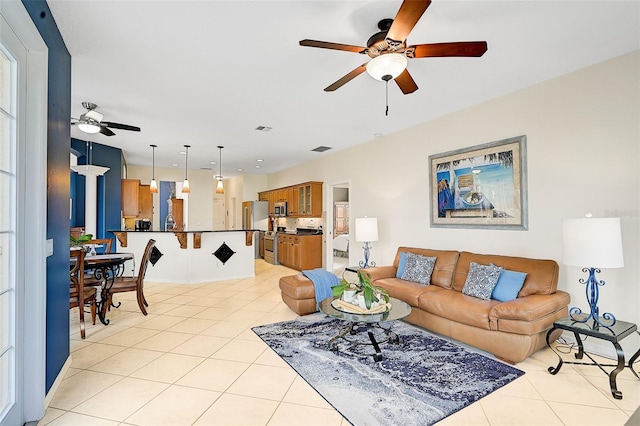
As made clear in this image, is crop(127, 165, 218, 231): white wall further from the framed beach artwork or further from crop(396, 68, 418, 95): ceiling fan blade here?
crop(396, 68, 418, 95): ceiling fan blade

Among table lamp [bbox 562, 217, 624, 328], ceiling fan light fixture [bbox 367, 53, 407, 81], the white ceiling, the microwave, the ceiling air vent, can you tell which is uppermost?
the white ceiling

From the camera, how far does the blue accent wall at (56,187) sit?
2252 millimetres

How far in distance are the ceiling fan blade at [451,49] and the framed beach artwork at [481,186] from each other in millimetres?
1953

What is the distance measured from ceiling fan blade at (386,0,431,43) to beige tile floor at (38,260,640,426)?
2506 mm

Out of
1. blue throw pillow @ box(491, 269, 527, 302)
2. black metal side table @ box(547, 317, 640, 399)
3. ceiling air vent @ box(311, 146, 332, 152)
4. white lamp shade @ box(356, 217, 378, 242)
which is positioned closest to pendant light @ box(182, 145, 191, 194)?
ceiling air vent @ box(311, 146, 332, 152)

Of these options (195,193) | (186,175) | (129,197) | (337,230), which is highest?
(186,175)

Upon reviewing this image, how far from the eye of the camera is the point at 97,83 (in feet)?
11.4

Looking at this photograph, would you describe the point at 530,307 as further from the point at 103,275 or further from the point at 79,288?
the point at 103,275

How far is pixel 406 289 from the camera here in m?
3.81

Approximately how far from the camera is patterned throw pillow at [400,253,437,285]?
162 inches

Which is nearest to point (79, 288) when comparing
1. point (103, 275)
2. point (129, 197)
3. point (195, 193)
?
point (103, 275)

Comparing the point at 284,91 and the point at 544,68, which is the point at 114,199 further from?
the point at 544,68

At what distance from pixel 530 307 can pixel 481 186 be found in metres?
1.74

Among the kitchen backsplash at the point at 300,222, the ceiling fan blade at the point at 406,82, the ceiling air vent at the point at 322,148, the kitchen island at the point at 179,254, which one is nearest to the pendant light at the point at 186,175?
the kitchen island at the point at 179,254
